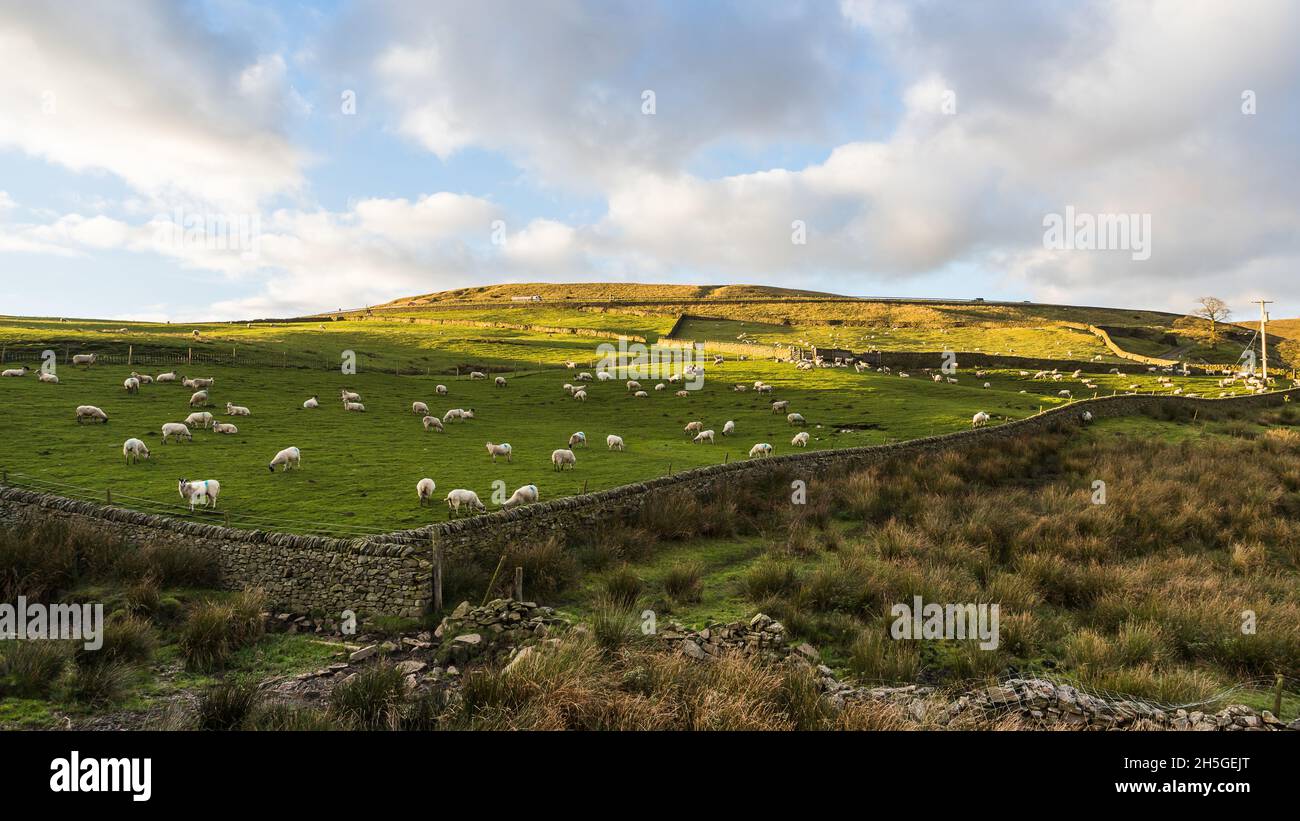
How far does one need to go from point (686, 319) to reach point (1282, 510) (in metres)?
85.0

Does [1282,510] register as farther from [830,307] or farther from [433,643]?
[830,307]

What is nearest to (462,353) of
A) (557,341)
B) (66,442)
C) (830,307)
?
(557,341)

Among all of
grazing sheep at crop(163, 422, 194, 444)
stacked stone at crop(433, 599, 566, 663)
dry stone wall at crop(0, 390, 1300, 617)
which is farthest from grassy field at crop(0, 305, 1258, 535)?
stacked stone at crop(433, 599, 566, 663)

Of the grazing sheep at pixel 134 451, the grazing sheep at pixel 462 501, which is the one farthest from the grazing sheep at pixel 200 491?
the grazing sheep at pixel 462 501

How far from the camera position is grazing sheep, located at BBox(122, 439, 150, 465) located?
19.8 meters

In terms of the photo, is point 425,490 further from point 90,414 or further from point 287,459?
point 90,414

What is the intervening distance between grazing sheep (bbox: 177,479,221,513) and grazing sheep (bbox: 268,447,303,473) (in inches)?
136

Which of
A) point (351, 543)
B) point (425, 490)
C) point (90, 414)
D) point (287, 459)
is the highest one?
point (90, 414)

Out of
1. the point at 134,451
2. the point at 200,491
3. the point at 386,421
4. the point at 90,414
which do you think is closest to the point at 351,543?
the point at 200,491

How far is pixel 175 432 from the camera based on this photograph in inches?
906

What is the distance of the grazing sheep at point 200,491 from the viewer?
15844mm

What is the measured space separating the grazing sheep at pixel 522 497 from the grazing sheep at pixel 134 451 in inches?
510

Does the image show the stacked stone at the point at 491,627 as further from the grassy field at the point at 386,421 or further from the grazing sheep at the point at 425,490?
the grazing sheep at the point at 425,490

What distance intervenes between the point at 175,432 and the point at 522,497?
51.1 ft
